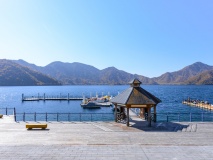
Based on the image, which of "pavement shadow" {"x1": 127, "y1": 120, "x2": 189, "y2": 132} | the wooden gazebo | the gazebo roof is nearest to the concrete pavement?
"pavement shadow" {"x1": 127, "y1": 120, "x2": 189, "y2": 132}

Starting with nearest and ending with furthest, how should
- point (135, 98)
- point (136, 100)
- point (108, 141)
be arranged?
1. point (108, 141)
2. point (136, 100)
3. point (135, 98)

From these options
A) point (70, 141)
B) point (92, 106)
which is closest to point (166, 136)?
point (70, 141)

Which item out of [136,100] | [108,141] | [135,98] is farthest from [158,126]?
[108,141]

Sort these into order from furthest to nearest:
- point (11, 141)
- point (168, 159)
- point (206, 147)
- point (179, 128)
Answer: point (179, 128) < point (11, 141) < point (206, 147) < point (168, 159)

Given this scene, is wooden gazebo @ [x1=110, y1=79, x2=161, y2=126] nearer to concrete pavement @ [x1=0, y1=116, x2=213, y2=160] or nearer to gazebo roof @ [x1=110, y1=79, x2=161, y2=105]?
gazebo roof @ [x1=110, y1=79, x2=161, y2=105]

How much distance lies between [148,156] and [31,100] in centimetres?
9969

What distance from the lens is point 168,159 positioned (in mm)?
13953

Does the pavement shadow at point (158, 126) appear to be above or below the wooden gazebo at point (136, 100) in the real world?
below

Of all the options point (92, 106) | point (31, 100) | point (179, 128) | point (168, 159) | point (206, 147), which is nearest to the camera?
point (168, 159)

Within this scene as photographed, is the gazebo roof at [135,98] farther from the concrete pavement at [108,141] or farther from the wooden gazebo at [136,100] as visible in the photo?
the concrete pavement at [108,141]

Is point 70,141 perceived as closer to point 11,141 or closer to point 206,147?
point 11,141

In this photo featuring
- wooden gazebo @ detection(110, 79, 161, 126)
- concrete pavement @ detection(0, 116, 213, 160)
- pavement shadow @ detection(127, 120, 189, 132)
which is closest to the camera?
concrete pavement @ detection(0, 116, 213, 160)

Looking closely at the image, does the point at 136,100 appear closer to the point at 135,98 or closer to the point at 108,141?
the point at 135,98

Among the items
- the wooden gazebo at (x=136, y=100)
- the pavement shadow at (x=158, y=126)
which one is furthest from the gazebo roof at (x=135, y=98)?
the pavement shadow at (x=158, y=126)
